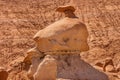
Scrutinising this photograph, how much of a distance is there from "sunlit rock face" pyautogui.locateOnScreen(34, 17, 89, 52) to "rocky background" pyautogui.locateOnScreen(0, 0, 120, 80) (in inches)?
411

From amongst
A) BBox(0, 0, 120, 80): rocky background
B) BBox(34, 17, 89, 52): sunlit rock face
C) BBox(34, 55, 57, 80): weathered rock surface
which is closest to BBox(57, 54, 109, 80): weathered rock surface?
BBox(34, 17, 89, 52): sunlit rock face

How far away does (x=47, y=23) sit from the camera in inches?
1318

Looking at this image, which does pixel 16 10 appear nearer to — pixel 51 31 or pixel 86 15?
pixel 86 15

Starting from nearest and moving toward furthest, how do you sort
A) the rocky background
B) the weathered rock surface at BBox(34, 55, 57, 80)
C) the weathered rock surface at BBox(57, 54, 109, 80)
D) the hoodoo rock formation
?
the weathered rock surface at BBox(34, 55, 57, 80) < the weathered rock surface at BBox(57, 54, 109, 80) < the hoodoo rock formation < the rocky background

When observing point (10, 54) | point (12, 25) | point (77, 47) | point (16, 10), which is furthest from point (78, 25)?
point (16, 10)

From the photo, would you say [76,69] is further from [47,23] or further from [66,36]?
[47,23]

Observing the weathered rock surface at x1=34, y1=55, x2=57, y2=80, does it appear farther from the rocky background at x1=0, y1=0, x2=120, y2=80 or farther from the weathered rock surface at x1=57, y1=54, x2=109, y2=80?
the rocky background at x1=0, y1=0, x2=120, y2=80

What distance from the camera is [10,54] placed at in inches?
1091

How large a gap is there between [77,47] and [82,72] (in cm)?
92

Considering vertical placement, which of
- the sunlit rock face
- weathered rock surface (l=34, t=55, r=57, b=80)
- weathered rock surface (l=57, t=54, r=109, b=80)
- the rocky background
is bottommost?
the rocky background

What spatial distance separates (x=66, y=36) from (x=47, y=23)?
18476 millimetres

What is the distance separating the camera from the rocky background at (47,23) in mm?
28406

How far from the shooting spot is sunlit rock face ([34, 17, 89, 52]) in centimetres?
1501

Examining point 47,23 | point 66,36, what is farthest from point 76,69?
point 47,23
